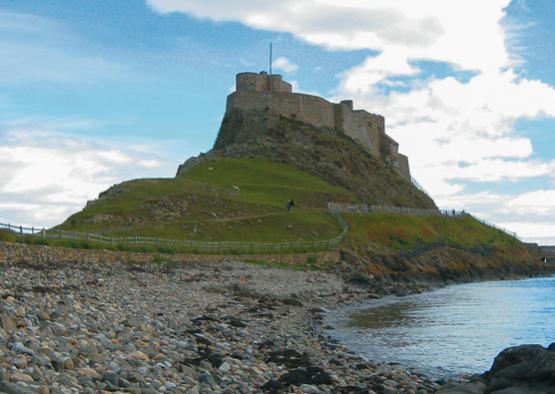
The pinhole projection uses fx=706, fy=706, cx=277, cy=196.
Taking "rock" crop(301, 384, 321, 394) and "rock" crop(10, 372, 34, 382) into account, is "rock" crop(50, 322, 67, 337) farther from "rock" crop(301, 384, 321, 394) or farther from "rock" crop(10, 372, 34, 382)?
"rock" crop(301, 384, 321, 394)

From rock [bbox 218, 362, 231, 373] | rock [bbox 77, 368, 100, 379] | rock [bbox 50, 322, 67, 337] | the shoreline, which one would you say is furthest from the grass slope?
rock [bbox 77, 368, 100, 379]

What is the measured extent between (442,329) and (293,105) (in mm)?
79335

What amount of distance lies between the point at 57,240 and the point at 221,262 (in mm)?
13863

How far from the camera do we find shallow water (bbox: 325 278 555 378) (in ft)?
74.0

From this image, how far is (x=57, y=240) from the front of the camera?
34062mm

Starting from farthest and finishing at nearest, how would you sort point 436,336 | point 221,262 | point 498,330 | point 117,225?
1. point 117,225
2. point 221,262
3. point 498,330
4. point 436,336

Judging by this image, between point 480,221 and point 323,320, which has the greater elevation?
point 480,221

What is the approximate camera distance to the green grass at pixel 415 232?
72438 mm

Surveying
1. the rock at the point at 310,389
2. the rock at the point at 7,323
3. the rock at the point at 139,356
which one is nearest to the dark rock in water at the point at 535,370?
the rock at the point at 310,389

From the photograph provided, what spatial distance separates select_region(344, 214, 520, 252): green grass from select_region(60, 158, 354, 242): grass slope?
4067 millimetres

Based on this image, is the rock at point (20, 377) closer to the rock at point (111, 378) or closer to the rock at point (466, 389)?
the rock at point (111, 378)

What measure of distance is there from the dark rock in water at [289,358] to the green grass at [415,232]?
47.2 meters

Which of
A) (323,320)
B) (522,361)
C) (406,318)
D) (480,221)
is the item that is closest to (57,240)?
(323,320)

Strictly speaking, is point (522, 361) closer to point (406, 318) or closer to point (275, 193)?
point (406, 318)
